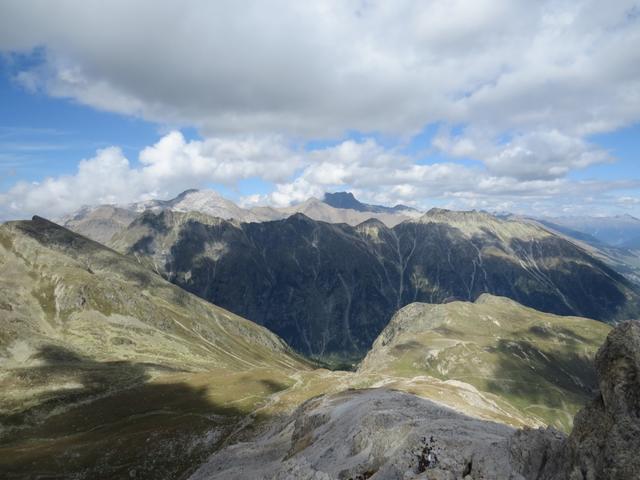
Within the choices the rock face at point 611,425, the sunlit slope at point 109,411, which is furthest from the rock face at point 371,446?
the sunlit slope at point 109,411

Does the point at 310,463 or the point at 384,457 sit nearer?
the point at 384,457

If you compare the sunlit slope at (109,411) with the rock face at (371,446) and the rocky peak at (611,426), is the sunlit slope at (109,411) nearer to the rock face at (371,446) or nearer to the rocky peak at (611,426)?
the rock face at (371,446)

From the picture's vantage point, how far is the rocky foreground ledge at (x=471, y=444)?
27.4m

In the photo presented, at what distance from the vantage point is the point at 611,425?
1093 inches

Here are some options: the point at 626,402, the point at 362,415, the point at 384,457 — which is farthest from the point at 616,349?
the point at 362,415

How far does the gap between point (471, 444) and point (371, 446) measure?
34.2 ft

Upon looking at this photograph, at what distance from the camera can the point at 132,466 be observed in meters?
61.7

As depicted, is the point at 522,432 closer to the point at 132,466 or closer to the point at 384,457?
the point at 384,457

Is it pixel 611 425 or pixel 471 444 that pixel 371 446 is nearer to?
pixel 471 444

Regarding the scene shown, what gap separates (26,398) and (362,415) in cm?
9557

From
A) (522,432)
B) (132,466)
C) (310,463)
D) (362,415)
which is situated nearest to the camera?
(522,432)

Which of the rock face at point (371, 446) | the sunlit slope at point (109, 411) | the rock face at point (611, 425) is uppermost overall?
the rock face at point (611, 425)

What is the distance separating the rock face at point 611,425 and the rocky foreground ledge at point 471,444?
55mm

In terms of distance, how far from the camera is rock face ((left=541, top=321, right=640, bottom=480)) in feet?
85.6
